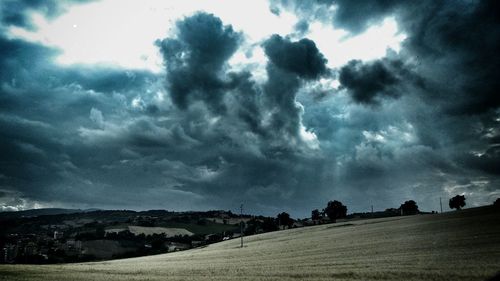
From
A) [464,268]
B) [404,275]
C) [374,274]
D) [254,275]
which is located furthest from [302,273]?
[464,268]

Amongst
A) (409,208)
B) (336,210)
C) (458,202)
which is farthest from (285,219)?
(458,202)

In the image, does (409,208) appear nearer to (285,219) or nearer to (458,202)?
(458,202)

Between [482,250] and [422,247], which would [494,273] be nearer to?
[482,250]

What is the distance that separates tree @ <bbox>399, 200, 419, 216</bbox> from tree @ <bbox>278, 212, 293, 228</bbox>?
6316 cm

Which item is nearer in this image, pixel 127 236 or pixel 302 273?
pixel 302 273

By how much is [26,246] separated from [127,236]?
46693 millimetres

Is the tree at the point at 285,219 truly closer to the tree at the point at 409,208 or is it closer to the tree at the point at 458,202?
the tree at the point at 409,208

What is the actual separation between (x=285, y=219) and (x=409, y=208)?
67.7 m

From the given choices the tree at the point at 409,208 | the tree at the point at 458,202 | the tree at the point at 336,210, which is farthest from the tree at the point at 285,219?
the tree at the point at 458,202

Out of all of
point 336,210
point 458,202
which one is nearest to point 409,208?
point 458,202

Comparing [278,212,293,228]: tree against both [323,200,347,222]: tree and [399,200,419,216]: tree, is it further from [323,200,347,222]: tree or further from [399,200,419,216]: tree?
[399,200,419,216]: tree

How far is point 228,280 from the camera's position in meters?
30.6

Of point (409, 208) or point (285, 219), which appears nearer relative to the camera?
point (285, 219)

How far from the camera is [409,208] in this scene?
194000 millimetres
